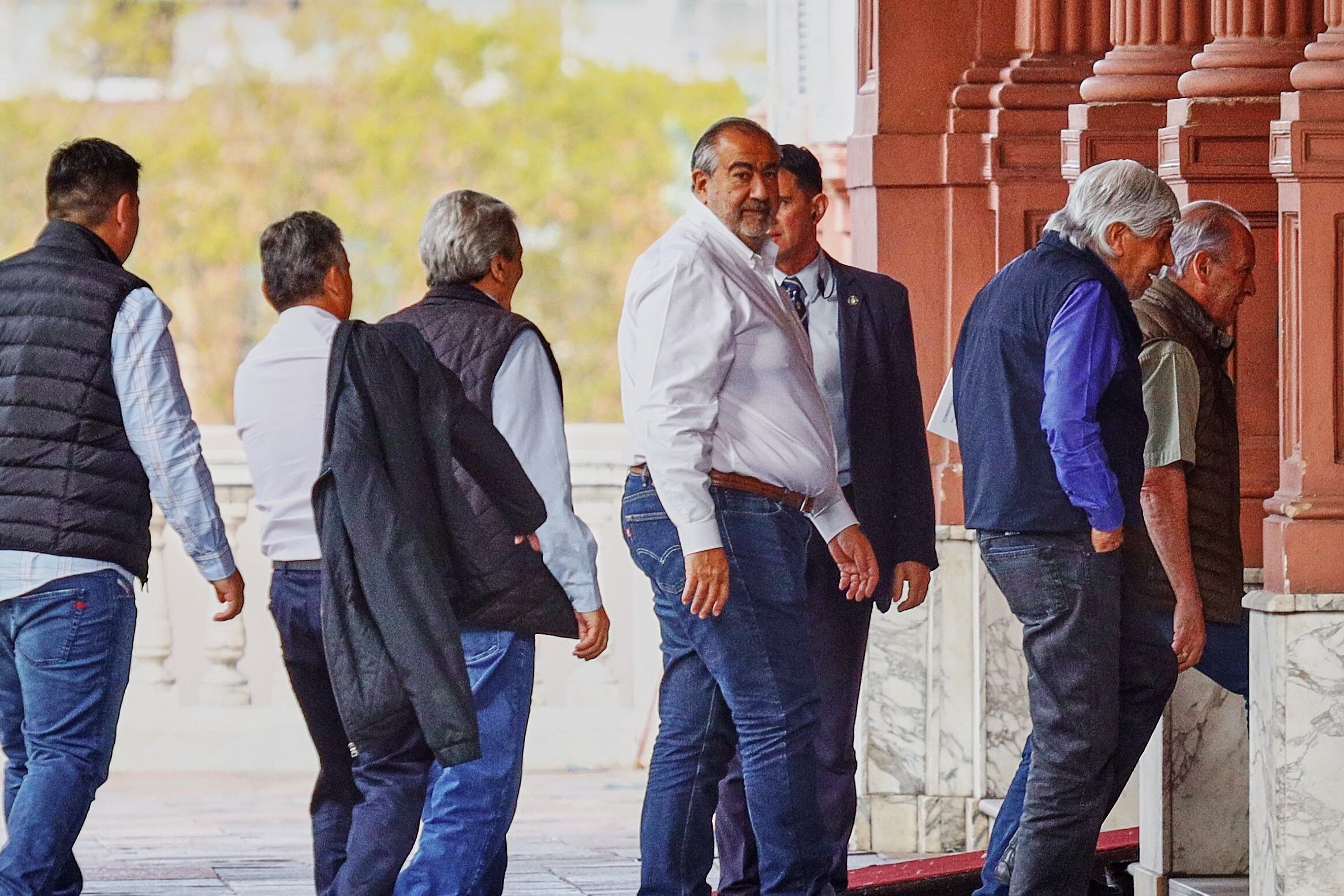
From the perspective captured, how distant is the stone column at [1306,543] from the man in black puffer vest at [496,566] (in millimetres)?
1377

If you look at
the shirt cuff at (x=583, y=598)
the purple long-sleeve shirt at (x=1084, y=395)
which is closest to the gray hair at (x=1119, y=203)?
the purple long-sleeve shirt at (x=1084, y=395)

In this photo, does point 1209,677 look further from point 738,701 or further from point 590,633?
point 590,633

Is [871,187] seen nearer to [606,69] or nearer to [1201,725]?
[1201,725]

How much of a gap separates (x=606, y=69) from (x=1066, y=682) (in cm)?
3129

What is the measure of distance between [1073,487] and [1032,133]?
7.72 ft

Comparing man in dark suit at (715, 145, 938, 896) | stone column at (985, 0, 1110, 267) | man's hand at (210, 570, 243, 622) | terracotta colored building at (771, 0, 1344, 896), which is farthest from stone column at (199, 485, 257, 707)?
man's hand at (210, 570, 243, 622)

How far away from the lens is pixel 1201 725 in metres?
5.75

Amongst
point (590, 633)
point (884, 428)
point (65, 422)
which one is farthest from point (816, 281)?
point (65, 422)

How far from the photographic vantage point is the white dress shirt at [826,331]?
5809 millimetres

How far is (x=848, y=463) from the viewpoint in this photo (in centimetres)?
578

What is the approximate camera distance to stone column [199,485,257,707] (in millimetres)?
9227

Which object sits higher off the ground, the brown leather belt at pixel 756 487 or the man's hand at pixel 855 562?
the brown leather belt at pixel 756 487

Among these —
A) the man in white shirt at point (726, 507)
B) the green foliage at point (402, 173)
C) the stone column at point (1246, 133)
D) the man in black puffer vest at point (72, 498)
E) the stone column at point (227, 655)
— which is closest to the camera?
the man in white shirt at point (726, 507)

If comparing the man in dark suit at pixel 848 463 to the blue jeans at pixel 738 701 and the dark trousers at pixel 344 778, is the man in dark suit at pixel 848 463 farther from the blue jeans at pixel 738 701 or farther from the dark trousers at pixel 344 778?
the dark trousers at pixel 344 778
